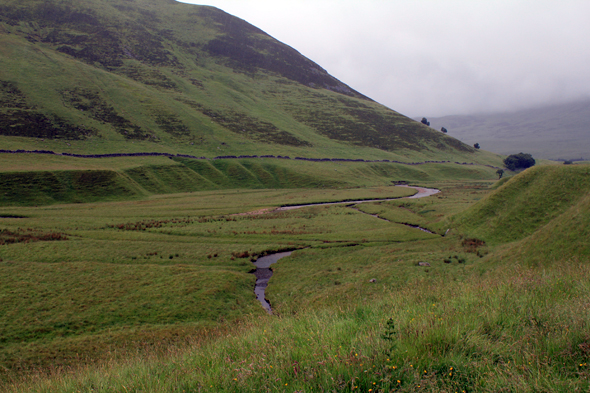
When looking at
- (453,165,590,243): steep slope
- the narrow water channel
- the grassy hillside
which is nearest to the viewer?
the narrow water channel

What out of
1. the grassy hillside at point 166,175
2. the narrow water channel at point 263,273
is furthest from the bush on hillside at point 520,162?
the narrow water channel at point 263,273

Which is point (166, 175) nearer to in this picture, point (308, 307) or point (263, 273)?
point (263, 273)

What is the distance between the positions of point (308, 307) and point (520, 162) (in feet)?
728

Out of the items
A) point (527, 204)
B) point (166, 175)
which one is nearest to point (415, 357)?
point (527, 204)

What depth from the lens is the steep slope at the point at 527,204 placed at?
3644 centimetres

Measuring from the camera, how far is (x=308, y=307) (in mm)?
18172

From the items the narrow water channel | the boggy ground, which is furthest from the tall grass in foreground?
the narrow water channel

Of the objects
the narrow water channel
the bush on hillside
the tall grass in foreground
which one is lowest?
the narrow water channel

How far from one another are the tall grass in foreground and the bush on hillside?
22149cm

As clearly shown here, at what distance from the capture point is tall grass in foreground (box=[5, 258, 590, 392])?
5.55 metres

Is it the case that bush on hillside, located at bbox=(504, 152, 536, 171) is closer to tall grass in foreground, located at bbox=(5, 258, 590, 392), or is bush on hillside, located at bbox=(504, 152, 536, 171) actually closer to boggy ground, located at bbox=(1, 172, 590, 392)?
boggy ground, located at bbox=(1, 172, 590, 392)

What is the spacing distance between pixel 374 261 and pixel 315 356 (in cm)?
3074

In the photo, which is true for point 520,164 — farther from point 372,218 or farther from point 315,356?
point 315,356

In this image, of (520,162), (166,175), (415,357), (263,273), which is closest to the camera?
(415,357)
